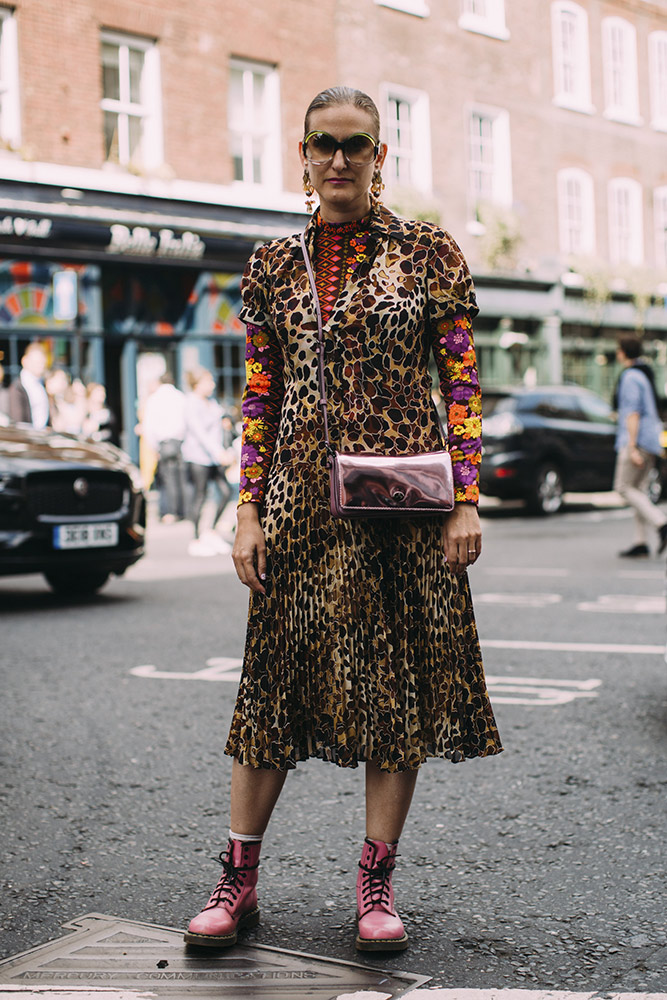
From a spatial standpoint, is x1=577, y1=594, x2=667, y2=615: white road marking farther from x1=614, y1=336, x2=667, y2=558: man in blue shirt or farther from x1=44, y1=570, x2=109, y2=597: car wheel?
x1=44, y1=570, x2=109, y2=597: car wheel

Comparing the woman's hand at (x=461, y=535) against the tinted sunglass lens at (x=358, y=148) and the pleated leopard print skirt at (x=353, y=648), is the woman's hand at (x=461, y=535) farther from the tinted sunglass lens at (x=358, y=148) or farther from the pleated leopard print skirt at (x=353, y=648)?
the tinted sunglass lens at (x=358, y=148)

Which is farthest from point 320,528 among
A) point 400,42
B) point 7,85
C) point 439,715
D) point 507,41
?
point 507,41

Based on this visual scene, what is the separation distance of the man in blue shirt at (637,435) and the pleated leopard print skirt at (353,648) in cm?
797

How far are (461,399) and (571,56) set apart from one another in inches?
1022

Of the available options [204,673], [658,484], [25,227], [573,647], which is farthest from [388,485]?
[658,484]

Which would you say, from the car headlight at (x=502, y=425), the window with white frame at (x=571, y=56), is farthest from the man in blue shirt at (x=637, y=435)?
the window with white frame at (x=571, y=56)

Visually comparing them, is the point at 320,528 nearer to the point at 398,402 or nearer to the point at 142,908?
the point at 398,402

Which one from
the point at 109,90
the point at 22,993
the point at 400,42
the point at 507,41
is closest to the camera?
the point at 22,993

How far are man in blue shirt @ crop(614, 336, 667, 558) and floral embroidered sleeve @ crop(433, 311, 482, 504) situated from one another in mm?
7934

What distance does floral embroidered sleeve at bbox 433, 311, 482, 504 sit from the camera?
284cm

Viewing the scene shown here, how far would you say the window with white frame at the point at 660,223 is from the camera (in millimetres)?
28750

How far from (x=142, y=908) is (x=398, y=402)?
1392 mm

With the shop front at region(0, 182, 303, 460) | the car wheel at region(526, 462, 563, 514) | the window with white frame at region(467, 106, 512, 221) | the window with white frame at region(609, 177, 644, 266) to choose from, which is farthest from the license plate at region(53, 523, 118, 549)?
the window with white frame at region(609, 177, 644, 266)

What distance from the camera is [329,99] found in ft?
9.22
